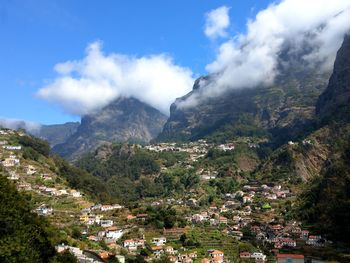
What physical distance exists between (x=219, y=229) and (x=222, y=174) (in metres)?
57.6

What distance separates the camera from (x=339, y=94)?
472ft

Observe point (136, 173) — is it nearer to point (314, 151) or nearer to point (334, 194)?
point (314, 151)

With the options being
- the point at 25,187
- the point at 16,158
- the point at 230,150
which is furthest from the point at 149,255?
the point at 230,150

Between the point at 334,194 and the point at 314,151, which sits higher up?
the point at 314,151

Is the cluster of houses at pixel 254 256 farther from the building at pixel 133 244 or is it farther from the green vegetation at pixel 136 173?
the green vegetation at pixel 136 173

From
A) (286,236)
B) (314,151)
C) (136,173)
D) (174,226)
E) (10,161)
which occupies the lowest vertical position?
(286,236)

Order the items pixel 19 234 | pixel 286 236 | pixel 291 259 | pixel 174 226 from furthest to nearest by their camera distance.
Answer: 1. pixel 174 226
2. pixel 286 236
3. pixel 291 259
4. pixel 19 234

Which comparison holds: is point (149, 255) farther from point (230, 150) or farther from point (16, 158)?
point (230, 150)

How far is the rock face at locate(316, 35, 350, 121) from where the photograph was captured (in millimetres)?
130000

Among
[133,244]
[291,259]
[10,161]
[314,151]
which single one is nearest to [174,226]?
[133,244]

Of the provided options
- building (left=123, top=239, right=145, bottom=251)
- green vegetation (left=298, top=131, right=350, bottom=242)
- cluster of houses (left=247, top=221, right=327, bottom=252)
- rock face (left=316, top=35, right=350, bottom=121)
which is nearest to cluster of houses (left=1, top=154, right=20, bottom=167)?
building (left=123, top=239, right=145, bottom=251)

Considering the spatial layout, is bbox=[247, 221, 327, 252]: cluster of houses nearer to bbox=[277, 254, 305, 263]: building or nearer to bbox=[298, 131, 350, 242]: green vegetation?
bbox=[298, 131, 350, 242]: green vegetation

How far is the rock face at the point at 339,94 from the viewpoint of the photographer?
130m

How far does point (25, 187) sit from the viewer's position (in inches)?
3083
